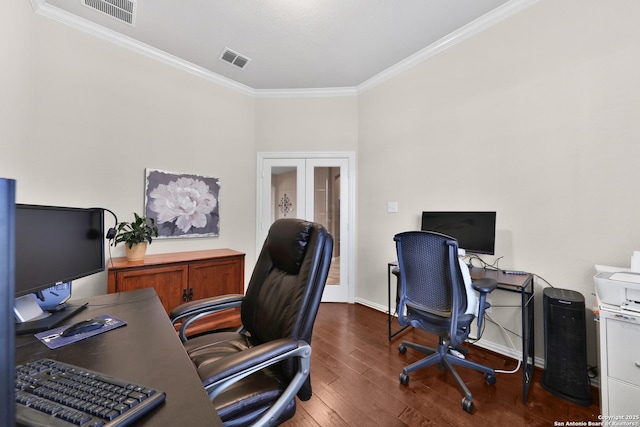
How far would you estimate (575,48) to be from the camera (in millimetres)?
1955

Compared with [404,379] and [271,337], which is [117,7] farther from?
[404,379]

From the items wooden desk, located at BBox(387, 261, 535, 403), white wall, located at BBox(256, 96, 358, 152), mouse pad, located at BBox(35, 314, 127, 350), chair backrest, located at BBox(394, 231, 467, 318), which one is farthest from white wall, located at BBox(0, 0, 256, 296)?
wooden desk, located at BBox(387, 261, 535, 403)

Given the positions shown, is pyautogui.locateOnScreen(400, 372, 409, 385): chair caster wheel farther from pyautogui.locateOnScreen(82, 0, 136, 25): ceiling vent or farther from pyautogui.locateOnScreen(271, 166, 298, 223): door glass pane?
pyautogui.locateOnScreen(82, 0, 136, 25): ceiling vent

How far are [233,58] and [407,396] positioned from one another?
3.72 metres

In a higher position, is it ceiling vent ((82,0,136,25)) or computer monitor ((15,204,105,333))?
ceiling vent ((82,0,136,25))

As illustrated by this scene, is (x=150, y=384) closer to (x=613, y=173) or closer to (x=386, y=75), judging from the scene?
(x=613, y=173)

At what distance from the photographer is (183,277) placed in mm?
2402

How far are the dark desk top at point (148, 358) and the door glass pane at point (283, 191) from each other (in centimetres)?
252

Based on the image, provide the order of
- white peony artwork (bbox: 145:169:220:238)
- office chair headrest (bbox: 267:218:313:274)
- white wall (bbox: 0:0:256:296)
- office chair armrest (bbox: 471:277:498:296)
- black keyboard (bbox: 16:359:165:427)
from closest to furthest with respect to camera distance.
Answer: black keyboard (bbox: 16:359:165:427) < office chair headrest (bbox: 267:218:313:274) < office chair armrest (bbox: 471:277:498:296) < white wall (bbox: 0:0:256:296) < white peony artwork (bbox: 145:169:220:238)

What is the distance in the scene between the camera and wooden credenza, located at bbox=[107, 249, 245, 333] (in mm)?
2135

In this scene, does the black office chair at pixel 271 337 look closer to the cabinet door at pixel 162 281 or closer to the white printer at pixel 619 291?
the cabinet door at pixel 162 281

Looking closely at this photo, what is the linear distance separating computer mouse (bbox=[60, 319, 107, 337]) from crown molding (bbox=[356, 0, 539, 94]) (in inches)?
142

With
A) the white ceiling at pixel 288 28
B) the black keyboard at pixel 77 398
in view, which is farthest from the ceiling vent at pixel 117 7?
the black keyboard at pixel 77 398

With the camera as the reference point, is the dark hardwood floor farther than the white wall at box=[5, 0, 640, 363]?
No
